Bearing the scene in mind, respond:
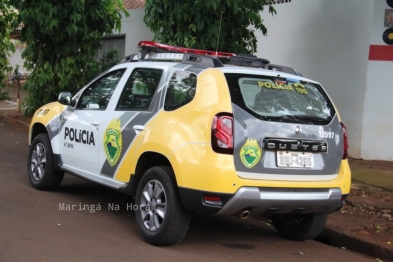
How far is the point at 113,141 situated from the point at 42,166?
1.73 metres

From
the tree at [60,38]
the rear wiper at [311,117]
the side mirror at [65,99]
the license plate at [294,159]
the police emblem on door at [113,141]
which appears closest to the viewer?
the license plate at [294,159]

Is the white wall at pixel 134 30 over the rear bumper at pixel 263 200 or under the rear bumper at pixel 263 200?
over

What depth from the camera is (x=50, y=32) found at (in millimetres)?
13195

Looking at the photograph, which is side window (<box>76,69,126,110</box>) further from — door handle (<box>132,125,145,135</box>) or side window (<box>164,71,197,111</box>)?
side window (<box>164,71,197,111</box>)

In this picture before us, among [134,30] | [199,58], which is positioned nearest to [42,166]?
[199,58]

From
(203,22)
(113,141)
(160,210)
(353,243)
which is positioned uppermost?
(203,22)

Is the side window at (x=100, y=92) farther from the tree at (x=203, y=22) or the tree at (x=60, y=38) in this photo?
the tree at (x=60, y=38)

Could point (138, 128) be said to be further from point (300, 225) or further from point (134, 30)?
point (134, 30)

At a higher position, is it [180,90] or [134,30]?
[134,30]

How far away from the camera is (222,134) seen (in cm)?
507

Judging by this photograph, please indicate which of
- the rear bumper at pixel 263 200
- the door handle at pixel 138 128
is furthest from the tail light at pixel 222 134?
the door handle at pixel 138 128

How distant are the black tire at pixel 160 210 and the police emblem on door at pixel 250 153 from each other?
728 mm

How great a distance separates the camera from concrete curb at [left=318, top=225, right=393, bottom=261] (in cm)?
588

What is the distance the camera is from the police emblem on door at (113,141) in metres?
6.16
